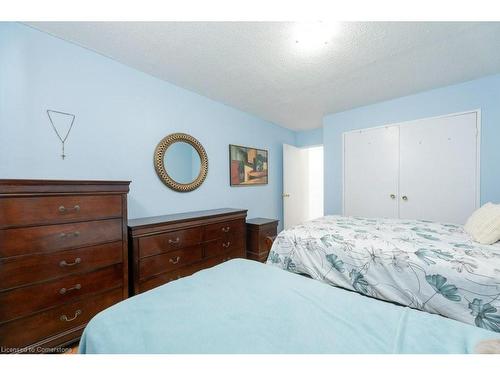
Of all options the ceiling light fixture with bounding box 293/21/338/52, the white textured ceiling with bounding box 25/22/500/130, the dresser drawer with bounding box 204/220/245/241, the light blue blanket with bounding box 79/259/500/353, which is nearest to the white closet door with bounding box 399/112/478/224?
the white textured ceiling with bounding box 25/22/500/130

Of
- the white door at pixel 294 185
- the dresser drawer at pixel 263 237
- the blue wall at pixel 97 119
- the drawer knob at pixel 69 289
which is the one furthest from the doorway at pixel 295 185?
the drawer knob at pixel 69 289

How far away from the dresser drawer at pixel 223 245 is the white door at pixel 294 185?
159 cm

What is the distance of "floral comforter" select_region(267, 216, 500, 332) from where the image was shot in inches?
45.9

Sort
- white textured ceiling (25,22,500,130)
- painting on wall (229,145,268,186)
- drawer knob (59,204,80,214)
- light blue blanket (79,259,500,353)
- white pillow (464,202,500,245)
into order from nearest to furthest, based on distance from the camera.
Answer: light blue blanket (79,259,500,353) < drawer knob (59,204,80,214) < white pillow (464,202,500,245) < white textured ceiling (25,22,500,130) < painting on wall (229,145,268,186)

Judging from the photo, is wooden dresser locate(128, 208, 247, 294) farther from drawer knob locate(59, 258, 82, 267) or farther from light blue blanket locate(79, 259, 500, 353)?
light blue blanket locate(79, 259, 500, 353)

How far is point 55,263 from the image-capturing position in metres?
1.37

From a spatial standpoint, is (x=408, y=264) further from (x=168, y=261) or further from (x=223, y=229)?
(x=168, y=261)

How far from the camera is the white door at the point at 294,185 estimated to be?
401 centimetres

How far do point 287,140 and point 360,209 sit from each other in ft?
6.45

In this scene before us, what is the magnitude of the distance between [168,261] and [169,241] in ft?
0.61

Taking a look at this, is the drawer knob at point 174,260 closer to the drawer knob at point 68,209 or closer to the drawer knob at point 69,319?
the drawer knob at point 69,319
